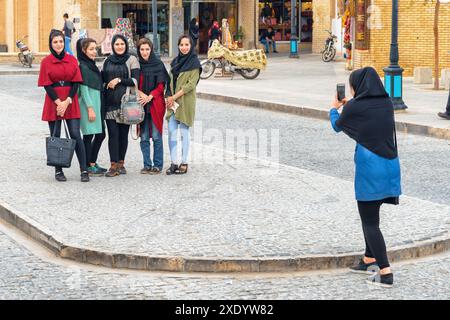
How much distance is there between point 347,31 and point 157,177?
24330 mm

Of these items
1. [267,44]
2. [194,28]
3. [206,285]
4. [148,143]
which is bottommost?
[206,285]

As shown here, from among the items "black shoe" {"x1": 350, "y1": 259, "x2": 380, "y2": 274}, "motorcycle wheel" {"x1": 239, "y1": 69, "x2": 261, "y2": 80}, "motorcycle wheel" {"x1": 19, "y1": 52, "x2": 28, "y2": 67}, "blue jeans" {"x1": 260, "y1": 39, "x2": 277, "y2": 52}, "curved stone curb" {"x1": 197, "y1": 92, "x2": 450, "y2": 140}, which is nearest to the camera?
"black shoe" {"x1": 350, "y1": 259, "x2": 380, "y2": 274}

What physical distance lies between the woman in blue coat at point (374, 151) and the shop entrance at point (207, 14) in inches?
1567

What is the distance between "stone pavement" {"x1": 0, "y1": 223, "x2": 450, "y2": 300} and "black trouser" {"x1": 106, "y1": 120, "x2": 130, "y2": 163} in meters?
4.21

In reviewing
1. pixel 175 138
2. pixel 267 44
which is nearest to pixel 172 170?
pixel 175 138

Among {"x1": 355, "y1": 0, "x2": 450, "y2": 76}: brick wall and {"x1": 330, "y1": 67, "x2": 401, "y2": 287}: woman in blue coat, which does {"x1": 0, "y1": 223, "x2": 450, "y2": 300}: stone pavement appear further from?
{"x1": 355, "y1": 0, "x2": 450, "y2": 76}: brick wall

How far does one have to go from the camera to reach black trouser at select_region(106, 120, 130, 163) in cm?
1333

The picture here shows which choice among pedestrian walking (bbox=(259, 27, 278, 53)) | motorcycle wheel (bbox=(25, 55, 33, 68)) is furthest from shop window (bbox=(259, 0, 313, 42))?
motorcycle wheel (bbox=(25, 55, 33, 68))

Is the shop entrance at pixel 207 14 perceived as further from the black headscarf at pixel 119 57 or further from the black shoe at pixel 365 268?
the black shoe at pixel 365 268

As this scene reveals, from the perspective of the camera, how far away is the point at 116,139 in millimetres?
13422

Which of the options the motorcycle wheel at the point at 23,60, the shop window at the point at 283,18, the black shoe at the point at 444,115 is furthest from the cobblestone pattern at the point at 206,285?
the shop window at the point at 283,18

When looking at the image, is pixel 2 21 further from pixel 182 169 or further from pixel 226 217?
pixel 226 217

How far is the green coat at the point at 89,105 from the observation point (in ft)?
42.5

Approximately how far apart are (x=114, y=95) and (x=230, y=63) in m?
18.0
